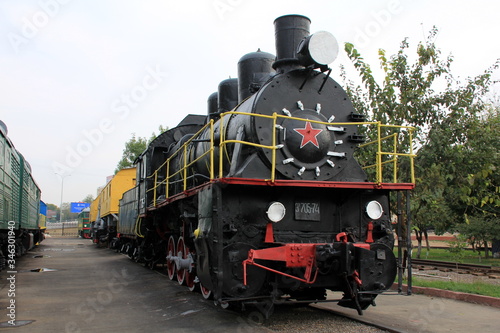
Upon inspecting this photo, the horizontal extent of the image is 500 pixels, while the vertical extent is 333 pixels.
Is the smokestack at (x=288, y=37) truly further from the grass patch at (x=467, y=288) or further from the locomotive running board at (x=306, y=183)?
the grass patch at (x=467, y=288)

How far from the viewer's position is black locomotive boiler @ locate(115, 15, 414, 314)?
5707 millimetres

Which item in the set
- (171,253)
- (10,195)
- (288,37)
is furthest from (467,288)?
(10,195)

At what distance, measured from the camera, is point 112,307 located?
23.9 feet

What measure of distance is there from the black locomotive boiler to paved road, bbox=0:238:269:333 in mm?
513

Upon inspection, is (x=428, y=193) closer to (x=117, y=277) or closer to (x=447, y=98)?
(x=447, y=98)

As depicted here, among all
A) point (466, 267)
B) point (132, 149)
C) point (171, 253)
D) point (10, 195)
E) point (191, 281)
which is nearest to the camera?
point (191, 281)

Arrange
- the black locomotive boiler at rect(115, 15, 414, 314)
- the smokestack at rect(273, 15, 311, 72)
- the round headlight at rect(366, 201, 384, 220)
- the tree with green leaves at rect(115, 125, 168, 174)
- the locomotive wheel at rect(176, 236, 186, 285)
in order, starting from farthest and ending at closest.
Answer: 1. the tree with green leaves at rect(115, 125, 168, 174)
2. the locomotive wheel at rect(176, 236, 186, 285)
3. the smokestack at rect(273, 15, 311, 72)
4. the round headlight at rect(366, 201, 384, 220)
5. the black locomotive boiler at rect(115, 15, 414, 314)

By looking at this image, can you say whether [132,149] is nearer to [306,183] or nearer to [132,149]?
[132,149]

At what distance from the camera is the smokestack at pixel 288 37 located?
7.01m

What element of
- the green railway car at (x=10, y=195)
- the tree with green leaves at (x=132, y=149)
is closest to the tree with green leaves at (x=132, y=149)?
the tree with green leaves at (x=132, y=149)

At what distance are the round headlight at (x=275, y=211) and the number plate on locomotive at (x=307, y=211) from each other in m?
0.38

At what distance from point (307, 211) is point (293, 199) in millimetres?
270

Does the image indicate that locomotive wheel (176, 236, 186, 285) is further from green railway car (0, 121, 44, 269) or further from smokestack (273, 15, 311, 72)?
green railway car (0, 121, 44, 269)

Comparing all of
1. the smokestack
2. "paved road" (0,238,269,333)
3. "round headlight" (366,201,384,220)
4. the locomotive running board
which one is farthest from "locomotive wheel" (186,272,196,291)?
the smokestack
